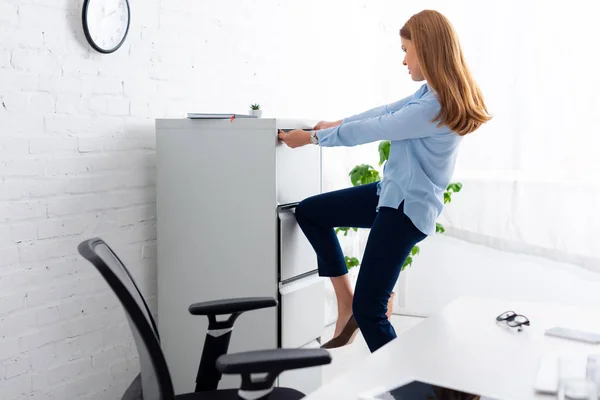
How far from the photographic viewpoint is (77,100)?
8.40 feet

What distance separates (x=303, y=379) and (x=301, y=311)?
34 centimetres

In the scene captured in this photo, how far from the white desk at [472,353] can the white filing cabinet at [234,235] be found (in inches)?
33.5

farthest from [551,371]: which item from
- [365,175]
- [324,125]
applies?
[365,175]

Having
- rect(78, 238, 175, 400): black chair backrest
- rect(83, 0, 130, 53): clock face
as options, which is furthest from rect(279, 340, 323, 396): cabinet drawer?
rect(83, 0, 130, 53): clock face

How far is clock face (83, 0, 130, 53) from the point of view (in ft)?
8.41

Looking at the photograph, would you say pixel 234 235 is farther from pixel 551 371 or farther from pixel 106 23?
pixel 551 371

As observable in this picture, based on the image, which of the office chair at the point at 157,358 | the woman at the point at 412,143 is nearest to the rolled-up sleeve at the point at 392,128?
the woman at the point at 412,143

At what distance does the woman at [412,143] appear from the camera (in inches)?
98.2

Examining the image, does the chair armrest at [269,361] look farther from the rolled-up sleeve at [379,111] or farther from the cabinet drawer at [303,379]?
the rolled-up sleeve at [379,111]

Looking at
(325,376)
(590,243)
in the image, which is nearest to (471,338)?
(325,376)

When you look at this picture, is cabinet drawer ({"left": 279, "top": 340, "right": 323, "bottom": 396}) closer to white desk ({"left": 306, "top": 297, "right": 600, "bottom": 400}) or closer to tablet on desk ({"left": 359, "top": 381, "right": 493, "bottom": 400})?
white desk ({"left": 306, "top": 297, "right": 600, "bottom": 400})

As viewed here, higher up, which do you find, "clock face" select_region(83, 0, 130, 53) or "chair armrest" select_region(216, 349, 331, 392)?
"clock face" select_region(83, 0, 130, 53)

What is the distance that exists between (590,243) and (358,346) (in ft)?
4.94

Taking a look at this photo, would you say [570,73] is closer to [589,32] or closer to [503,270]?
[589,32]
